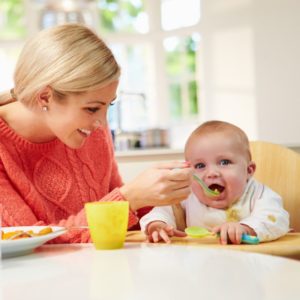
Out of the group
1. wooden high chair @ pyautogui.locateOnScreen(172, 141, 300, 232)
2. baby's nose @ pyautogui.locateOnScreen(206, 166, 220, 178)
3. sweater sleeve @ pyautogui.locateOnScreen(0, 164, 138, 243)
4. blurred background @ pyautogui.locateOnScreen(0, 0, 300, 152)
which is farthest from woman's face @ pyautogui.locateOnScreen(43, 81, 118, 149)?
blurred background @ pyautogui.locateOnScreen(0, 0, 300, 152)

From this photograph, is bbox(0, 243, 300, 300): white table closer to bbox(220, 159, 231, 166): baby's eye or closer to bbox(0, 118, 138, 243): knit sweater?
bbox(0, 118, 138, 243): knit sweater

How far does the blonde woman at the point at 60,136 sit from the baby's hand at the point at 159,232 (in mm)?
64

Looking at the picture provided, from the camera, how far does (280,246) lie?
3.62 ft

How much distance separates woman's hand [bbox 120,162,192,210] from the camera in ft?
4.05

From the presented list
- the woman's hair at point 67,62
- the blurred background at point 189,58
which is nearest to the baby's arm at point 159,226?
the woman's hair at point 67,62

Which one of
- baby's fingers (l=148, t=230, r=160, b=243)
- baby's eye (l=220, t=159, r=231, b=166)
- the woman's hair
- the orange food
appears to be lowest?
baby's fingers (l=148, t=230, r=160, b=243)

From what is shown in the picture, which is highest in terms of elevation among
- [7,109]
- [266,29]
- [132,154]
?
[266,29]

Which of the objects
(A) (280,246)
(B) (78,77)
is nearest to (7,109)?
(B) (78,77)

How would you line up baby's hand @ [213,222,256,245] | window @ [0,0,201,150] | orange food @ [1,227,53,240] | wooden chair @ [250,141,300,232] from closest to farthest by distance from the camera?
orange food @ [1,227,53,240]
baby's hand @ [213,222,256,245]
wooden chair @ [250,141,300,232]
window @ [0,0,201,150]

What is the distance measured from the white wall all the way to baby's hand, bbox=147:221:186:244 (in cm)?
358

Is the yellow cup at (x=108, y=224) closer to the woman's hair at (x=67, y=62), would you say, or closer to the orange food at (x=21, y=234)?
the orange food at (x=21, y=234)

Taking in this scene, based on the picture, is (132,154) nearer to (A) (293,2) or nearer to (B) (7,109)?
(B) (7,109)

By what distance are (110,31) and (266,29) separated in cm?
178

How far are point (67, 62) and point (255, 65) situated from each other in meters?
3.81
